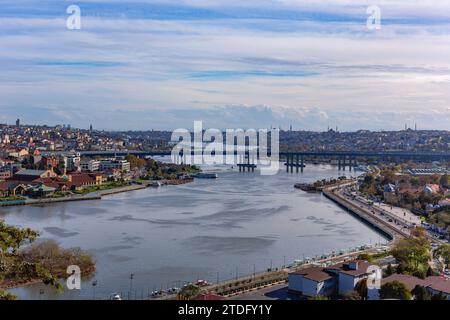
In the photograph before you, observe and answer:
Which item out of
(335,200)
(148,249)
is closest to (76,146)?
(335,200)

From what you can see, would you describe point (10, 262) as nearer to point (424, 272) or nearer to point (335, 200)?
point (424, 272)

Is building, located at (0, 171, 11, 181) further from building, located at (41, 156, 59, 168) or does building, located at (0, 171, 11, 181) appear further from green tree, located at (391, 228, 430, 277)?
green tree, located at (391, 228, 430, 277)

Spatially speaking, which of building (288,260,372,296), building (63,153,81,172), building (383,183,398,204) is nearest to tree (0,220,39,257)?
building (288,260,372,296)

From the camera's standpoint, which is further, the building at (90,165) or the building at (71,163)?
the building at (90,165)

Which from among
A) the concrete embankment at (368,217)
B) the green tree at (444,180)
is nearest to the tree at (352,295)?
the concrete embankment at (368,217)

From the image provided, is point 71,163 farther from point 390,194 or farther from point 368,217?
point 368,217

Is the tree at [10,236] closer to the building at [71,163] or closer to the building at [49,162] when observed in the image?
the building at [49,162]
